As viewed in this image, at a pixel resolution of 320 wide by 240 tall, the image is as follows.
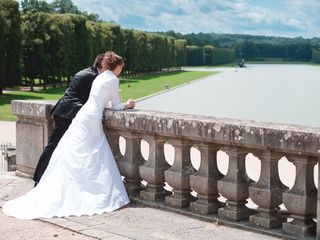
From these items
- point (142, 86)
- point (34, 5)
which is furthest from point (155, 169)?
point (34, 5)

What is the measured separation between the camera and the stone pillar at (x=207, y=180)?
5879 mm

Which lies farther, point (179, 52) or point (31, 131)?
point (179, 52)

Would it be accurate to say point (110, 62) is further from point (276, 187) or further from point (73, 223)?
point (276, 187)

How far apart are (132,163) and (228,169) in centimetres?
138

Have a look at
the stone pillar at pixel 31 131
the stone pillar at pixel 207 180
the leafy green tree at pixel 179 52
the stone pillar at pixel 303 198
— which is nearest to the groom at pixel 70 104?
the stone pillar at pixel 31 131

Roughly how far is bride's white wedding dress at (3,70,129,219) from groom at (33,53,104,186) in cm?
31

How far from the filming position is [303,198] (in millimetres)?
5125

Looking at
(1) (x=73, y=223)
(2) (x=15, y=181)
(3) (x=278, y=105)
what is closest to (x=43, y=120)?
(2) (x=15, y=181)

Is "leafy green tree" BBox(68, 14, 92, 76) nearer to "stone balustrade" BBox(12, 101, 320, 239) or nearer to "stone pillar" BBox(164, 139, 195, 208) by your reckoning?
"stone balustrade" BBox(12, 101, 320, 239)

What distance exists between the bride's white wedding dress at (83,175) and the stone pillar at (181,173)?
66 cm

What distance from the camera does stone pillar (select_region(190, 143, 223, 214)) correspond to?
5879mm

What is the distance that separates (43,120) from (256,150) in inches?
130

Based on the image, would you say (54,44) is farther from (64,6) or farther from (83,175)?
(64,6)

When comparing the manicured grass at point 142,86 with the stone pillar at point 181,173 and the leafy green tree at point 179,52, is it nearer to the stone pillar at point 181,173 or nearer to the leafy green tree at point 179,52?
the stone pillar at point 181,173
